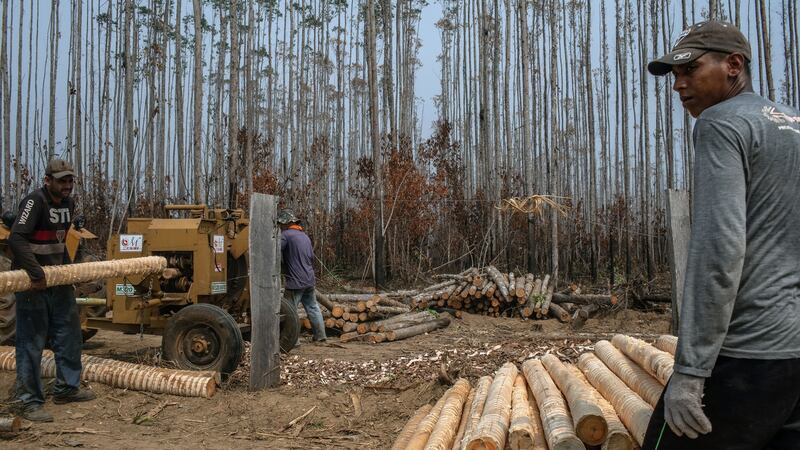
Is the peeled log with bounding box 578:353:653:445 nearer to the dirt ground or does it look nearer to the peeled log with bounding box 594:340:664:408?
the peeled log with bounding box 594:340:664:408

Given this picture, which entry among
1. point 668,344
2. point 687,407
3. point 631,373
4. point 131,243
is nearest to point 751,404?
point 687,407

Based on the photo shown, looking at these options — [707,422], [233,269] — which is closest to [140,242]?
[233,269]

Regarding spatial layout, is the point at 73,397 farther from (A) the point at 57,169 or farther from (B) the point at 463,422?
(B) the point at 463,422

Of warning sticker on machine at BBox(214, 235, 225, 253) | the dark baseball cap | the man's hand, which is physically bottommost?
the man's hand

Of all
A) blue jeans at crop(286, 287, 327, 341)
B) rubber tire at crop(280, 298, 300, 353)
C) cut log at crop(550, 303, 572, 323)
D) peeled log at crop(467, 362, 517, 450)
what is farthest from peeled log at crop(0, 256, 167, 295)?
cut log at crop(550, 303, 572, 323)

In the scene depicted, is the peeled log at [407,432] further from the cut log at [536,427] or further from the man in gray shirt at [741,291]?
the man in gray shirt at [741,291]

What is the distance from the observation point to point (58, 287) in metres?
5.98

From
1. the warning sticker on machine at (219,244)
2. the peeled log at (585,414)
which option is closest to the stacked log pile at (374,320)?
the warning sticker on machine at (219,244)

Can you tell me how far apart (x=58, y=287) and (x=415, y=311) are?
21.6ft

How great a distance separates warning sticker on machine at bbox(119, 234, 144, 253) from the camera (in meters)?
7.35

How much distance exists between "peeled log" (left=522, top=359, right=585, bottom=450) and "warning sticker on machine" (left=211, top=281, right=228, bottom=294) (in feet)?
13.5

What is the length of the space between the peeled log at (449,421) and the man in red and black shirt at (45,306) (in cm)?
347

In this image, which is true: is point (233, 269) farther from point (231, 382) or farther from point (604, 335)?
point (604, 335)

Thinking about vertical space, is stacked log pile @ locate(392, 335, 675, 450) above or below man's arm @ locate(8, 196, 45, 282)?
below
